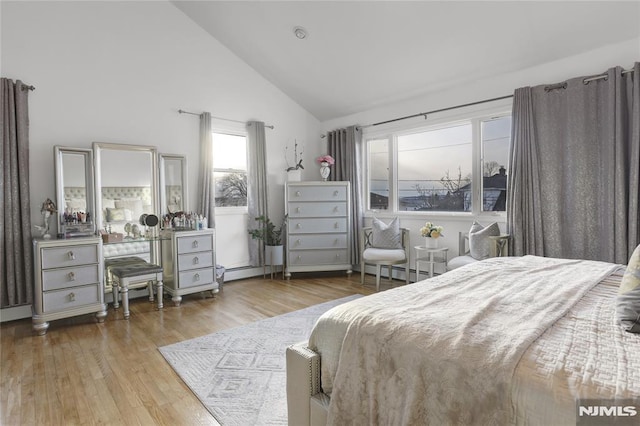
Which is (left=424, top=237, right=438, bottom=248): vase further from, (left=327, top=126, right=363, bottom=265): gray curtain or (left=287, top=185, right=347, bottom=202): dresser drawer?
(left=287, top=185, right=347, bottom=202): dresser drawer

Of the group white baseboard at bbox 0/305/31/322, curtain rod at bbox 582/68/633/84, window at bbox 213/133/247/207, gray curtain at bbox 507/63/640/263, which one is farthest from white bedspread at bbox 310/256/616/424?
window at bbox 213/133/247/207

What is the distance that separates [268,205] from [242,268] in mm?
990

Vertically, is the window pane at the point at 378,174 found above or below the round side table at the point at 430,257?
above

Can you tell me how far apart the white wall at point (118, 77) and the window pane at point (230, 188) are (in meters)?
0.39

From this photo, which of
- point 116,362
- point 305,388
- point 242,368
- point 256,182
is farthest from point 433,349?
point 256,182

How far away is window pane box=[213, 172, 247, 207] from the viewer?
197 inches

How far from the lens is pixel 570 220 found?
343cm

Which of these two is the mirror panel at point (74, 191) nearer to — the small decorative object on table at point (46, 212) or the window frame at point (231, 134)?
the small decorative object on table at point (46, 212)

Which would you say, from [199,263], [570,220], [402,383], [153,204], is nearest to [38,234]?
[153,204]

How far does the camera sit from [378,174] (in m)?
5.42

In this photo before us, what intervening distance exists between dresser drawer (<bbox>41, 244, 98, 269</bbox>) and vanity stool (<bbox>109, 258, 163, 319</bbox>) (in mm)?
271

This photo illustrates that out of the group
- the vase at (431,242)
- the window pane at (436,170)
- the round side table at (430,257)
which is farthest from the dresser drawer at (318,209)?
the vase at (431,242)

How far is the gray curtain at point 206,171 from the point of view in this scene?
184 inches

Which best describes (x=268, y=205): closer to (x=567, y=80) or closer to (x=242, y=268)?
(x=242, y=268)
